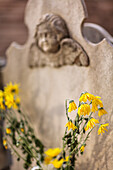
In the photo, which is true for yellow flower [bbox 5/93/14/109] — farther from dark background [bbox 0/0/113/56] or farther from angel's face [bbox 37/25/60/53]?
dark background [bbox 0/0/113/56]

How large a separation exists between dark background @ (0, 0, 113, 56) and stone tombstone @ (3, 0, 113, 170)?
127 centimetres

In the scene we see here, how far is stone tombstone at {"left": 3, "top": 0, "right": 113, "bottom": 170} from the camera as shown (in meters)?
1.17

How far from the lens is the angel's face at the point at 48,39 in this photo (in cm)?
130

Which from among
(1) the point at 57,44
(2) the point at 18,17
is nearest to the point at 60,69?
(1) the point at 57,44

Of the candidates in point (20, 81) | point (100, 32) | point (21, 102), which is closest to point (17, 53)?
point (20, 81)

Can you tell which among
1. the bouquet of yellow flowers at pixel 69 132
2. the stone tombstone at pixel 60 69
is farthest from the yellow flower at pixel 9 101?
the stone tombstone at pixel 60 69

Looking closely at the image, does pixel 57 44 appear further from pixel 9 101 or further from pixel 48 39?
pixel 9 101

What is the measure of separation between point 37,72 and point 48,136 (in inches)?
17.3

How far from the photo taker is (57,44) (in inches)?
51.9

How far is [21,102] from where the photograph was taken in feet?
5.37

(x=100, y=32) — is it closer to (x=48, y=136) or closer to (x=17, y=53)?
(x=17, y=53)

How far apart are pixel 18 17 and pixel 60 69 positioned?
67.3 inches

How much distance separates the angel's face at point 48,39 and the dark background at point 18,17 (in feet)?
5.15

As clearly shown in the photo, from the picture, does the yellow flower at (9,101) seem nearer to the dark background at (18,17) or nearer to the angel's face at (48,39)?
the angel's face at (48,39)
